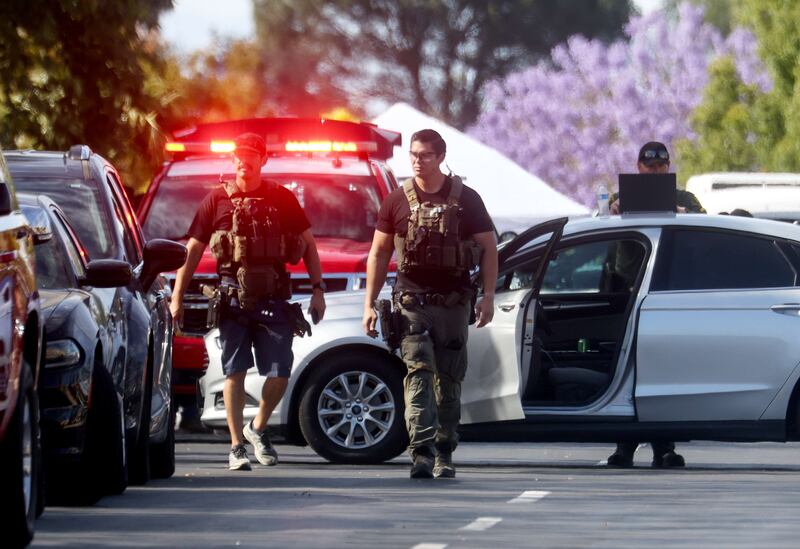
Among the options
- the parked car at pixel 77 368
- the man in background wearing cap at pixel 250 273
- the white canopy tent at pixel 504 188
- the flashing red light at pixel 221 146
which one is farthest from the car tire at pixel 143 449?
the white canopy tent at pixel 504 188

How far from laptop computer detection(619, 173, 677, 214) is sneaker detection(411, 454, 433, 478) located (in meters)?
2.50

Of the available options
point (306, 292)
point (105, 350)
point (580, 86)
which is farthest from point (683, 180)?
point (105, 350)

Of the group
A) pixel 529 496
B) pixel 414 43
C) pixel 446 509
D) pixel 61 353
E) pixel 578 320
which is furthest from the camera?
pixel 414 43

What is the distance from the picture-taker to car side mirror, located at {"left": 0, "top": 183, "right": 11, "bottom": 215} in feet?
25.1

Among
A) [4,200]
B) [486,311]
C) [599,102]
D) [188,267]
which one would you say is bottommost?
[486,311]

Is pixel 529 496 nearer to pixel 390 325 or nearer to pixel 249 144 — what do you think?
pixel 390 325

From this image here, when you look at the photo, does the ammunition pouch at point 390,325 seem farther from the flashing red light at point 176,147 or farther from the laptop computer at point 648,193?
the flashing red light at point 176,147

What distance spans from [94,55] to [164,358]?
10.3 meters

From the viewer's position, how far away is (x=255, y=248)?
12047 mm

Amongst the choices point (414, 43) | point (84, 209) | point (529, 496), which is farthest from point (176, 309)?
point (414, 43)

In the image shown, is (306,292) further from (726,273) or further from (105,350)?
(105,350)

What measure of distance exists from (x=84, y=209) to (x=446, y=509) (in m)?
2.90

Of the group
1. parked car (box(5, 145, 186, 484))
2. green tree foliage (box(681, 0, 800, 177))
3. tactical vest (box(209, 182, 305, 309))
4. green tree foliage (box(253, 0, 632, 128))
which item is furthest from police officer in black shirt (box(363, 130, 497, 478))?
green tree foliage (box(253, 0, 632, 128))

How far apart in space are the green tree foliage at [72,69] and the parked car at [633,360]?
27.4 ft
